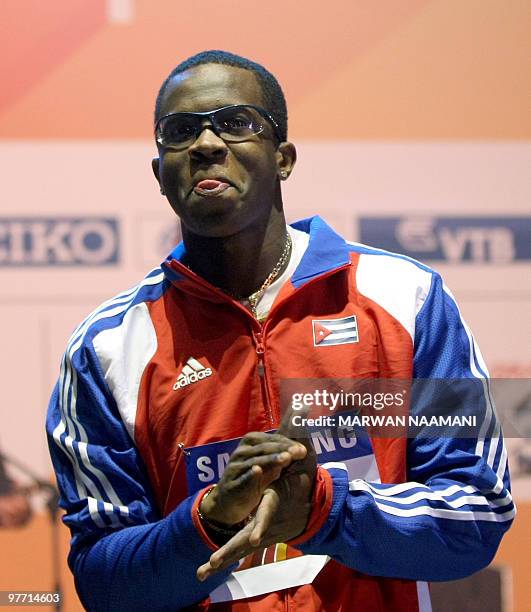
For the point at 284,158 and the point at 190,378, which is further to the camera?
the point at 284,158

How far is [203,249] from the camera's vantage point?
2.03m

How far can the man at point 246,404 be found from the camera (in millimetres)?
1757

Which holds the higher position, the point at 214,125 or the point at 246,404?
the point at 214,125

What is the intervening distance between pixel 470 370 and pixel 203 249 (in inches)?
19.9

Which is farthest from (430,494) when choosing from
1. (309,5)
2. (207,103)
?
(309,5)

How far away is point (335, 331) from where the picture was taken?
6.30ft

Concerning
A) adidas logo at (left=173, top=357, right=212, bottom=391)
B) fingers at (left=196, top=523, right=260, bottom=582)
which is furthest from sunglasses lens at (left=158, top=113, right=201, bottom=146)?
fingers at (left=196, top=523, right=260, bottom=582)

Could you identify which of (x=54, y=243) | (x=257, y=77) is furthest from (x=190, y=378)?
(x=54, y=243)

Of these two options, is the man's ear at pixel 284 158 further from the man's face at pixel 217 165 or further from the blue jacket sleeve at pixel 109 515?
the blue jacket sleeve at pixel 109 515

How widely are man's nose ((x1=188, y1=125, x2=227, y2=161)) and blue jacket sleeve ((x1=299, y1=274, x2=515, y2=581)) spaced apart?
0.43 metres

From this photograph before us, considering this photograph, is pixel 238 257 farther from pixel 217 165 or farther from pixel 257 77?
pixel 257 77

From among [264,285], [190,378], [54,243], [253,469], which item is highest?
[54,243]

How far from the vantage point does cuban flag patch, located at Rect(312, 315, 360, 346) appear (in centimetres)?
191

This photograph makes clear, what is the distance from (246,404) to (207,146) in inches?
16.9
